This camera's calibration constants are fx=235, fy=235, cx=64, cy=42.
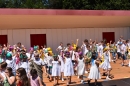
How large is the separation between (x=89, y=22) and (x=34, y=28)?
14.9ft

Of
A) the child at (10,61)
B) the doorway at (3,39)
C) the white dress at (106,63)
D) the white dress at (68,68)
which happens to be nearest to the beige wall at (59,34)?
the doorway at (3,39)

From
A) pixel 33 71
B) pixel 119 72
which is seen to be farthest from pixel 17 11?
pixel 33 71

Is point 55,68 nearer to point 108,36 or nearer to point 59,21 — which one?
point 59,21

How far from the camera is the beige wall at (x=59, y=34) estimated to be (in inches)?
682

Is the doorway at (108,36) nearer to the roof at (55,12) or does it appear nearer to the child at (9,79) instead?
the roof at (55,12)

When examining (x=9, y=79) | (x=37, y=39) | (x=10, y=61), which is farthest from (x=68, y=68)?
(x=37, y=39)

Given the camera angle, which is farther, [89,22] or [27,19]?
[89,22]

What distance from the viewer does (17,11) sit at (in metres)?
14.8

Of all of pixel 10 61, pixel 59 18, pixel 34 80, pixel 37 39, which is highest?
pixel 59 18

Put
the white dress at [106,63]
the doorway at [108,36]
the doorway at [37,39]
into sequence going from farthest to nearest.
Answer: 1. the doorway at [108,36]
2. the doorway at [37,39]
3. the white dress at [106,63]

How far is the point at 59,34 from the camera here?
62.9 ft

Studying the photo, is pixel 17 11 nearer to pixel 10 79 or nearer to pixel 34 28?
pixel 34 28

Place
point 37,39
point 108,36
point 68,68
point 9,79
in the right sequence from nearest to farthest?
point 9,79
point 68,68
point 37,39
point 108,36

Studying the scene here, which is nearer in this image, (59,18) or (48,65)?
(48,65)
